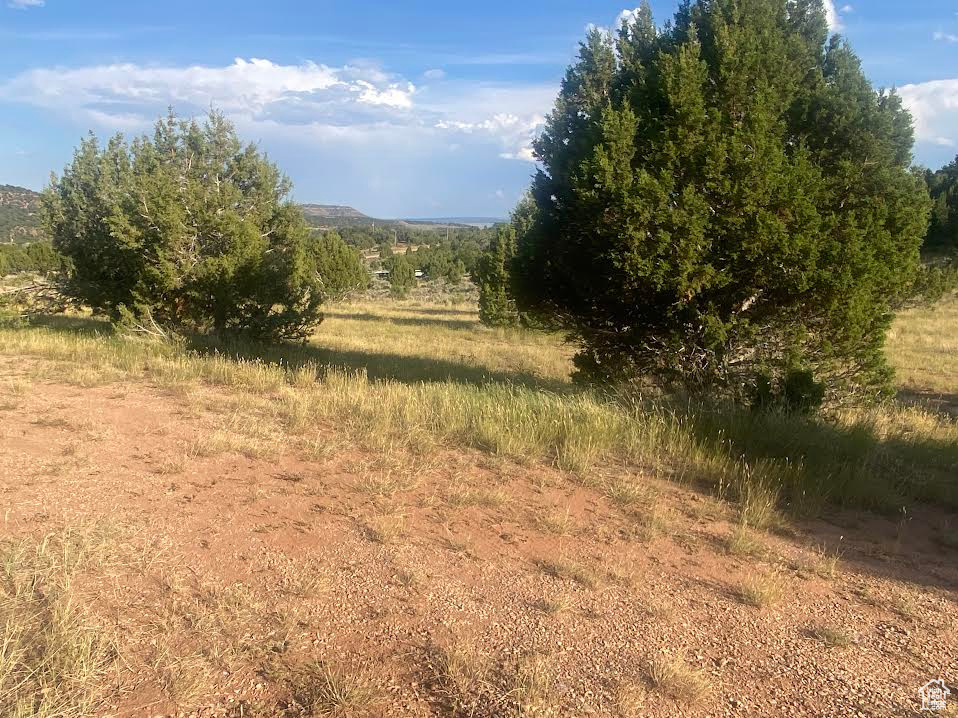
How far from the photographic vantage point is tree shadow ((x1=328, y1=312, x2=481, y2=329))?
27.6 m

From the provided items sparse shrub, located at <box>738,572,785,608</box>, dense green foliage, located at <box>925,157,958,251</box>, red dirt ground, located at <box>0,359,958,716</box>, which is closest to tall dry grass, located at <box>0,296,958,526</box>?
red dirt ground, located at <box>0,359,958,716</box>

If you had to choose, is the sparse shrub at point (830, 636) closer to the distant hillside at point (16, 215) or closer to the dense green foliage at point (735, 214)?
the dense green foliage at point (735, 214)

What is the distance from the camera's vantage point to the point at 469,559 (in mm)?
3623

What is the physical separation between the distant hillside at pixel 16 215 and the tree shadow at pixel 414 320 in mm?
42176

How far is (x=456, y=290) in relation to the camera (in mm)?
51094

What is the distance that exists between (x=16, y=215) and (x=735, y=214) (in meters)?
87.8

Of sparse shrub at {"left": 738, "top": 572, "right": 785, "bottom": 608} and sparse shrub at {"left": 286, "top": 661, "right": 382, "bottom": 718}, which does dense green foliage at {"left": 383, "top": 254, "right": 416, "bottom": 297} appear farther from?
sparse shrub at {"left": 286, "top": 661, "right": 382, "bottom": 718}

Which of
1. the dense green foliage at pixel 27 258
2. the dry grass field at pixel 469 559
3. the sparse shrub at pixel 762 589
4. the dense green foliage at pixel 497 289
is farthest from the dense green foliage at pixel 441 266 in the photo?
the sparse shrub at pixel 762 589

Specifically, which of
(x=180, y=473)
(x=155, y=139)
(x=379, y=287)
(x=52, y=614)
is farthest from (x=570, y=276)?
(x=379, y=287)

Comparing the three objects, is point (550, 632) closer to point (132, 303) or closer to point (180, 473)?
point (180, 473)

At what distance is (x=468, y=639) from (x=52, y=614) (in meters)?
1.82

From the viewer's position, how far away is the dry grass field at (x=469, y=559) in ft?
8.23

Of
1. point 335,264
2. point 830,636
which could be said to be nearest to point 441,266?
point 335,264

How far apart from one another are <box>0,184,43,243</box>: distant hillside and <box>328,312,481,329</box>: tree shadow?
42176 millimetres
